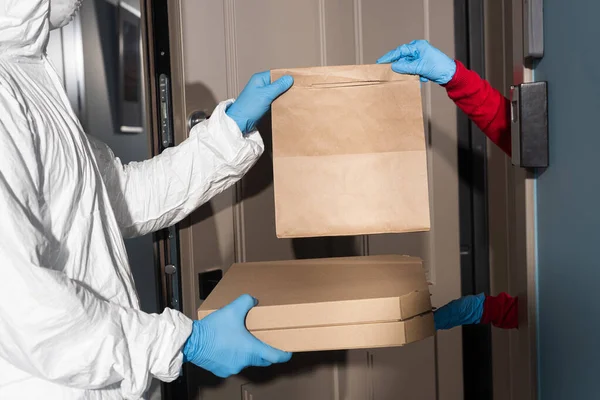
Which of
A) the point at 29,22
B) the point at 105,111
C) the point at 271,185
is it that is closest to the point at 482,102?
the point at 271,185

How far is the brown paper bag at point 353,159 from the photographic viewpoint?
1012 mm

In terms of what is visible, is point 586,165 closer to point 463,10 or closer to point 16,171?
point 16,171

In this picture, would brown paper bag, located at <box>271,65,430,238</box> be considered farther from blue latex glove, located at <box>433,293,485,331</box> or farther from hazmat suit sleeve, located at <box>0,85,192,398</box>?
blue latex glove, located at <box>433,293,485,331</box>

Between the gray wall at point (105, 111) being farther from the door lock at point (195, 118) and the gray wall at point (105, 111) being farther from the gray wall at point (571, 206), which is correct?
the gray wall at point (571, 206)

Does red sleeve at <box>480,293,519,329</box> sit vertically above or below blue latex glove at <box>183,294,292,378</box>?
below

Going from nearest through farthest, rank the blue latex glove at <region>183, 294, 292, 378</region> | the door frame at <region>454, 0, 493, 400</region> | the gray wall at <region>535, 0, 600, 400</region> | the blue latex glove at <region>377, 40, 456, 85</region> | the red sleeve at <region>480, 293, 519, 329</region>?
the gray wall at <region>535, 0, 600, 400</region>
the blue latex glove at <region>183, 294, 292, 378</region>
the blue latex glove at <region>377, 40, 456, 85</region>
the red sleeve at <region>480, 293, 519, 329</region>
the door frame at <region>454, 0, 493, 400</region>

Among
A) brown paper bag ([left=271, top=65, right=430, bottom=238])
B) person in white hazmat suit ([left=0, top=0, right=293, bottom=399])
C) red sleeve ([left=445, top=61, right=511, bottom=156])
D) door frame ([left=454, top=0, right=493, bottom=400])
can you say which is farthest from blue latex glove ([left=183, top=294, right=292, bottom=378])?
door frame ([left=454, top=0, right=493, bottom=400])

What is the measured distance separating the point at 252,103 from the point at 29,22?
44 centimetres

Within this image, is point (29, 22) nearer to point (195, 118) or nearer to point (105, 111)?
point (195, 118)

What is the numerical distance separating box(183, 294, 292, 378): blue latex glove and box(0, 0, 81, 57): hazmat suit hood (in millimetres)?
525

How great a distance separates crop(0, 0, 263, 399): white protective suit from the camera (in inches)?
31.0

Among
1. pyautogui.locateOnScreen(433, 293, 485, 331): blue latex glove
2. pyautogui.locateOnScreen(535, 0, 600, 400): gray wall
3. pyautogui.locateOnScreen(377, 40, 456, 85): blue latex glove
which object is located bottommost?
pyautogui.locateOnScreen(433, 293, 485, 331): blue latex glove

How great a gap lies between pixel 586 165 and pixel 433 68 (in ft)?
1.49

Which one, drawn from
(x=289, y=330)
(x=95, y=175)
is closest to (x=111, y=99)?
(x=95, y=175)
